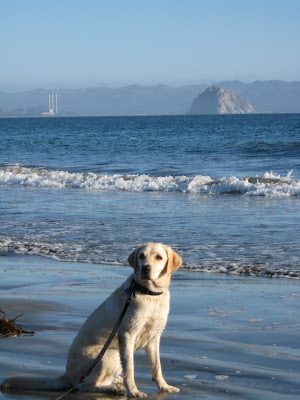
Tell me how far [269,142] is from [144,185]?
18674 mm

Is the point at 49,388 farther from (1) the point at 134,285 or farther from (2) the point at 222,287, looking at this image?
(2) the point at 222,287

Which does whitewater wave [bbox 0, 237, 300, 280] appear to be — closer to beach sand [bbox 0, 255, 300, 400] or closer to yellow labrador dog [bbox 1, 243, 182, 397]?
beach sand [bbox 0, 255, 300, 400]

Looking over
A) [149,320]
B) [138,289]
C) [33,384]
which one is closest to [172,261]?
[138,289]

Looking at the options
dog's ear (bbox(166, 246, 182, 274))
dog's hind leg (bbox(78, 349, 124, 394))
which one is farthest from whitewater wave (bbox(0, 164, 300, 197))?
dog's hind leg (bbox(78, 349, 124, 394))

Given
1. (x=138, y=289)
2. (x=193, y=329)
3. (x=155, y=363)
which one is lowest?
(x=193, y=329)

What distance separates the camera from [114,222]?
1161cm

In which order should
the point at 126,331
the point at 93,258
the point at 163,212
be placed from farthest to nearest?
the point at 163,212, the point at 93,258, the point at 126,331

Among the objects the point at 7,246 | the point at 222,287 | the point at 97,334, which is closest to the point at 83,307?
the point at 222,287

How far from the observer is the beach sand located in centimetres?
392

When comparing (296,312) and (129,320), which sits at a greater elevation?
(129,320)

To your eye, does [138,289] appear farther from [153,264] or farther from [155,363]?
[155,363]

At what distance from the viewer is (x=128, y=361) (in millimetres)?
3641

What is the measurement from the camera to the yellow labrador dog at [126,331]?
144 inches

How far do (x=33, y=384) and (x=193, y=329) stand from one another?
1754mm
